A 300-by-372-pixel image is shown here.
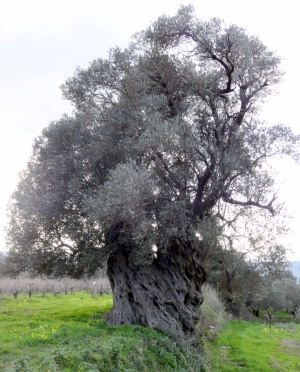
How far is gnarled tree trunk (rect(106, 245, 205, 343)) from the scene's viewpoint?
12742mm

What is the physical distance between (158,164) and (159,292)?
16.7 feet

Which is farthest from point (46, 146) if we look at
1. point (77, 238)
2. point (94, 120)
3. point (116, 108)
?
point (77, 238)

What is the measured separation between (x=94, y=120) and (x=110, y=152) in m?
1.80

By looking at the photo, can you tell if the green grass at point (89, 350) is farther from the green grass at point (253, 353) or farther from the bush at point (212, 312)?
the bush at point (212, 312)

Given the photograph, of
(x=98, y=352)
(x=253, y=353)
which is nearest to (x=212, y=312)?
(x=253, y=353)

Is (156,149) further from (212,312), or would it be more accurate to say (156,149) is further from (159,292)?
(212,312)

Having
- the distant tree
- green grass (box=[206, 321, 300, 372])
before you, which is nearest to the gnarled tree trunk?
the distant tree

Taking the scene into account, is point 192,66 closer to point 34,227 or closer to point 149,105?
point 149,105

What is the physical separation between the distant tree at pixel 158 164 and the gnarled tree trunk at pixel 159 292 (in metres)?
0.04

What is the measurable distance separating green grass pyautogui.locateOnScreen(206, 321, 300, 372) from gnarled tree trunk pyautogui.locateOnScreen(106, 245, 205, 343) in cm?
301

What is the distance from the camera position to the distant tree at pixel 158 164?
1229cm

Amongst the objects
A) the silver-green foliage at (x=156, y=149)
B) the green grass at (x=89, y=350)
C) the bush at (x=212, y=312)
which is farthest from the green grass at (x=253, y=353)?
the silver-green foliage at (x=156, y=149)

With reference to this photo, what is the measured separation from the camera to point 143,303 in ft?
42.3

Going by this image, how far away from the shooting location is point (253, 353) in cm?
1886
